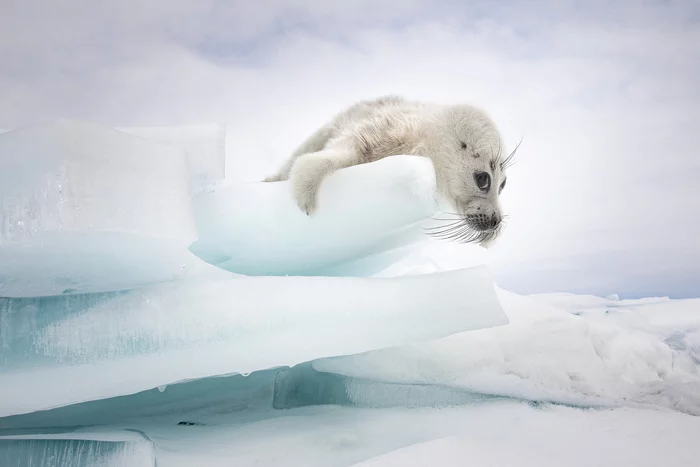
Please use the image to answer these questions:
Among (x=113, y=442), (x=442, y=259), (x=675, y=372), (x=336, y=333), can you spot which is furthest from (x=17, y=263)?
(x=442, y=259)

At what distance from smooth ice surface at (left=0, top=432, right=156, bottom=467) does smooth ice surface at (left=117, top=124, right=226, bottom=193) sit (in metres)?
0.55

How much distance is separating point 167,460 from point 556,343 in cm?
82

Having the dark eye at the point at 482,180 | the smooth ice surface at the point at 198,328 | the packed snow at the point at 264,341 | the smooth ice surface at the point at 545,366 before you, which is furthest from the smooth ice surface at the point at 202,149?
the dark eye at the point at 482,180

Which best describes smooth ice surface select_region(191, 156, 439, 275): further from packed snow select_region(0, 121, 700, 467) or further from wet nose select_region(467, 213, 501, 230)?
wet nose select_region(467, 213, 501, 230)

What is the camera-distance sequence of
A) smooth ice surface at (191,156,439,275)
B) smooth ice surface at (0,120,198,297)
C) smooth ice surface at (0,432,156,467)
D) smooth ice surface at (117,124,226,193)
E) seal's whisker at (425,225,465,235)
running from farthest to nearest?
seal's whisker at (425,225,465,235), smooth ice surface at (117,124,226,193), smooth ice surface at (191,156,439,275), smooth ice surface at (0,432,156,467), smooth ice surface at (0,120,198,297)

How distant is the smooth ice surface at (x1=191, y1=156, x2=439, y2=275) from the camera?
1.10m

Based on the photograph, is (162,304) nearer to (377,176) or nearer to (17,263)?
(17,263)

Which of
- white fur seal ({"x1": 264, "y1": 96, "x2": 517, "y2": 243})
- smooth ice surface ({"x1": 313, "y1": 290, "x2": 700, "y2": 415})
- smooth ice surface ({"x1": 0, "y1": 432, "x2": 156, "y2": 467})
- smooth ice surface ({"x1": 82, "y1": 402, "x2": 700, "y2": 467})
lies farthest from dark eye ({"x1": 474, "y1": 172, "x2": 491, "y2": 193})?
smooth ice surface ({"x1": 0, "y1": 432, "x2": 156, "y2": 467})

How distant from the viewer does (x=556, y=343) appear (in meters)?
1.20

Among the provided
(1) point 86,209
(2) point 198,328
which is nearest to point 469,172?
(2) point 198,328

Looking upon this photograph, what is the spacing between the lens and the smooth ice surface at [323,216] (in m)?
1.10

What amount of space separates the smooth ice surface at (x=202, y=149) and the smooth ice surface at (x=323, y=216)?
37 millimetres

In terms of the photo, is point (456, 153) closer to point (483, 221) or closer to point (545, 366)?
point (483, 221)

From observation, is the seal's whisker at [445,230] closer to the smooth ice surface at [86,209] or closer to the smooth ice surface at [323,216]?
the smooth ice surface at [323,216]
